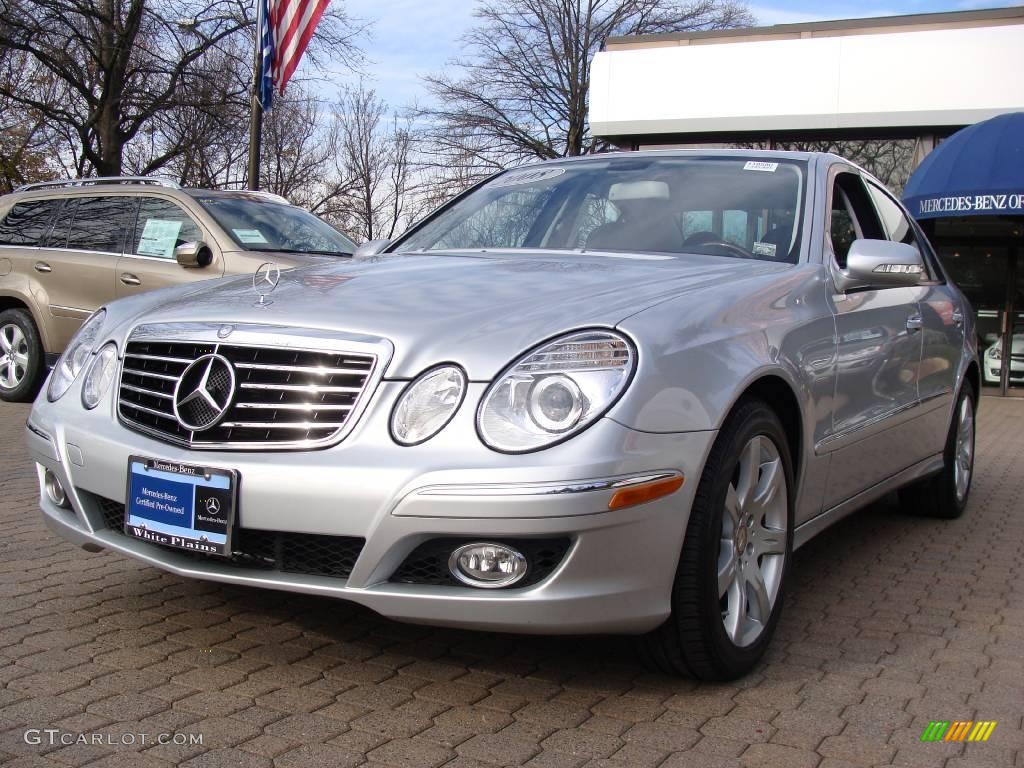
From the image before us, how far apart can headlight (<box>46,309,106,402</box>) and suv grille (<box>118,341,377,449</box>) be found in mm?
513

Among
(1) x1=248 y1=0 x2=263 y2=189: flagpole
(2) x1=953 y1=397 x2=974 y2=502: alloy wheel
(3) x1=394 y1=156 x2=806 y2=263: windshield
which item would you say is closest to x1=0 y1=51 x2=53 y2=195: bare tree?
(1) x1=248 y1=0 x2=263 y2=189: flagpole

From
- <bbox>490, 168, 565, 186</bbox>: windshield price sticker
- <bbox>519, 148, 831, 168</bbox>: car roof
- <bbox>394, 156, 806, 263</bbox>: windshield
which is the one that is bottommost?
<bbox>394, 156, 806, 263</bbox>: windshield

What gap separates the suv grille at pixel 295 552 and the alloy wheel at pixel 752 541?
102 centimetres

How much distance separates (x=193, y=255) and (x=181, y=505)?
5.60m

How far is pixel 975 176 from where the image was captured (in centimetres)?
1214

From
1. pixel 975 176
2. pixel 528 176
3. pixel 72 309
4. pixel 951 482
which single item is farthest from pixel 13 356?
pixel 975 176

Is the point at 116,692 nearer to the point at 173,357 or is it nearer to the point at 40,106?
the point at 173,357

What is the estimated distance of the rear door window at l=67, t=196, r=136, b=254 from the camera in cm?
923

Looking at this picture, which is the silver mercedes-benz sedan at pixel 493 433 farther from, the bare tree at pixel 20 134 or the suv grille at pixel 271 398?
the bare tree at pixel 20 134

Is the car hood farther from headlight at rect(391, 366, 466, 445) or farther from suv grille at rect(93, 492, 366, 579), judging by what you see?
suv grille at rect(93, 492, 366, 579)

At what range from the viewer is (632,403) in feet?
8.77

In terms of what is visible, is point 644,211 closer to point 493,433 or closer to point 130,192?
point 493,433

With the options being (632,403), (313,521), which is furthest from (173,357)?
(632,403)

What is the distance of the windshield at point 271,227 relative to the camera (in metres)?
8.77
